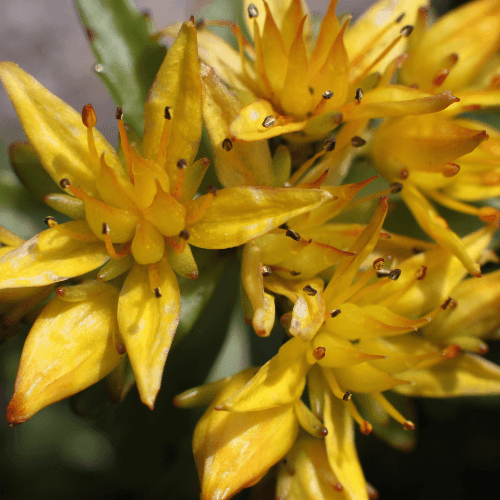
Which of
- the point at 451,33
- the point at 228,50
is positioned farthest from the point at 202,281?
the point at 451,33

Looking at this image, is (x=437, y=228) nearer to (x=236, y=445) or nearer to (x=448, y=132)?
(x=448, y=132)

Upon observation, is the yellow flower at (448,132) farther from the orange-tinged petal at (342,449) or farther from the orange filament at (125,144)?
the orange filament at (125,144)

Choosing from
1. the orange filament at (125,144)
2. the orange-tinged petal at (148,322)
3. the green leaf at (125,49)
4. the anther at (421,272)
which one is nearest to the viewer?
the orange-tinged petal at (148,322)

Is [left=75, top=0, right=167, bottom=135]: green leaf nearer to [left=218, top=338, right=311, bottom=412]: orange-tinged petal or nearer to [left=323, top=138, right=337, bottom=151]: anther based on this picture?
[left=323, top=138, right=337, bottom=151]: anther

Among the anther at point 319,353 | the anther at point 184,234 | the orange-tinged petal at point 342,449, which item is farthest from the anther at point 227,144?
the orange-tinged petal at point 342,449

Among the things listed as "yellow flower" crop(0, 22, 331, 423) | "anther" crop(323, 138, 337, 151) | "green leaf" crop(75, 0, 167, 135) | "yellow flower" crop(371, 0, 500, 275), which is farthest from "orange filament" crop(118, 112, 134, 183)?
"yellow flower" crop(371, 0, 500, 275)

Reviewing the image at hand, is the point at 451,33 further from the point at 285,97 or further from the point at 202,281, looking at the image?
the point at 202,281
